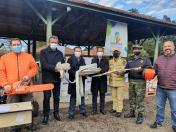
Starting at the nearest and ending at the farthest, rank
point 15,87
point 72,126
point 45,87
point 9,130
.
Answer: point 15,87 < point 45,87 < point 9,130 < point 72,126

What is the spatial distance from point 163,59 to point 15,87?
3.06m

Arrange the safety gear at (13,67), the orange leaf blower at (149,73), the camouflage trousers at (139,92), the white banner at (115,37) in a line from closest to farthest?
the safety gear at (13,67) < the orange leaf blower at (149,73) < the camouflage trousers at (139,92) < the white banner at (115,37)

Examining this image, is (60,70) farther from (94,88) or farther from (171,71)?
(171,71)

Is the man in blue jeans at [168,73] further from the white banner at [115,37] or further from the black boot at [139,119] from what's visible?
the white banner at [115,37]

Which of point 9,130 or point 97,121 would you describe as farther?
point 97,121

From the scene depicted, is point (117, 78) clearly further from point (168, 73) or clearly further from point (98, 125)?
point (168, 73)

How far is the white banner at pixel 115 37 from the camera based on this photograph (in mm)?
9617

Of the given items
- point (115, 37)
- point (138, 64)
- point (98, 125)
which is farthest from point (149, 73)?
point (115, 37)

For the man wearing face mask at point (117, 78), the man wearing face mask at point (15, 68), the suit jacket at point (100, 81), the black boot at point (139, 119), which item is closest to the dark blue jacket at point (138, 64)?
the man wearing face mask at point (117, 78)

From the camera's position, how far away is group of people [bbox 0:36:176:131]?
5223mm

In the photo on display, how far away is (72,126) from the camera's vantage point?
614 cm

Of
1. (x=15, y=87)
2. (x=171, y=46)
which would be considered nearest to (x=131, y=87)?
(x=171, y=46)

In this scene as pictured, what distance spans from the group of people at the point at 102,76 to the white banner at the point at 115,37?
2.49 metres

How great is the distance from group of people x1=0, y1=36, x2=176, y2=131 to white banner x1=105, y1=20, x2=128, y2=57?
8.17ft
